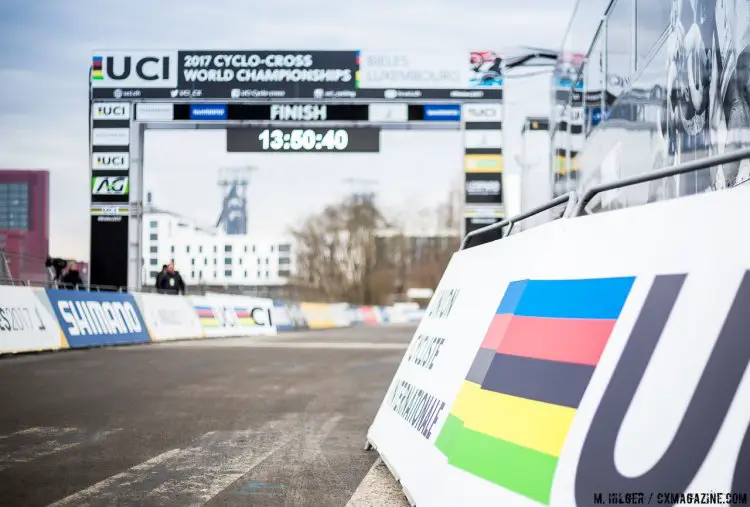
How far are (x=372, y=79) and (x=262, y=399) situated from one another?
17.5 m

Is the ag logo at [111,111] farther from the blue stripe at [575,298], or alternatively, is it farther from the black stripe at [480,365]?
the blue stripe at [575,298]

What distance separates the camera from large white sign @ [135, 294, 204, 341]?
2427 centimetres

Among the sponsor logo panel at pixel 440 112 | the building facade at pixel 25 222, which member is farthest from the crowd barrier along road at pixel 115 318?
the sponsor logo panel at pixel 440 112

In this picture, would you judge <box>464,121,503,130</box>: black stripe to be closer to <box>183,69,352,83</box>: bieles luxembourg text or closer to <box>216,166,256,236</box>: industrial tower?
<box>183,69,352,83</box>: bieles luxembourg text

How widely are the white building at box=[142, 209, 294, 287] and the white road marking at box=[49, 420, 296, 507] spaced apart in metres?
140

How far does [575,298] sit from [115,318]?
19874mm

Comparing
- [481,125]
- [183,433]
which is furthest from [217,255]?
[183,433]

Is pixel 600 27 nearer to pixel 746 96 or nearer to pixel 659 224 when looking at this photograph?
pixel 746 96

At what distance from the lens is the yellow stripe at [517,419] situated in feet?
10.8

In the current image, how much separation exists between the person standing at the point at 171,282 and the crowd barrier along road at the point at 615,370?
24.1 metres

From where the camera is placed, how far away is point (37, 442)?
23.5ft

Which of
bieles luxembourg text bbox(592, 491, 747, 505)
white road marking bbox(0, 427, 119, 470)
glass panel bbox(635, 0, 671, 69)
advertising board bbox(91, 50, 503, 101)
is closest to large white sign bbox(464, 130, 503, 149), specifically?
advertising board bbox(91, 50, 503, 101)

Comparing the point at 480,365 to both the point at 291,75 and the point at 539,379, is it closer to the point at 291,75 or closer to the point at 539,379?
the point at 539,379

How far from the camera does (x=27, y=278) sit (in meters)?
20.2
